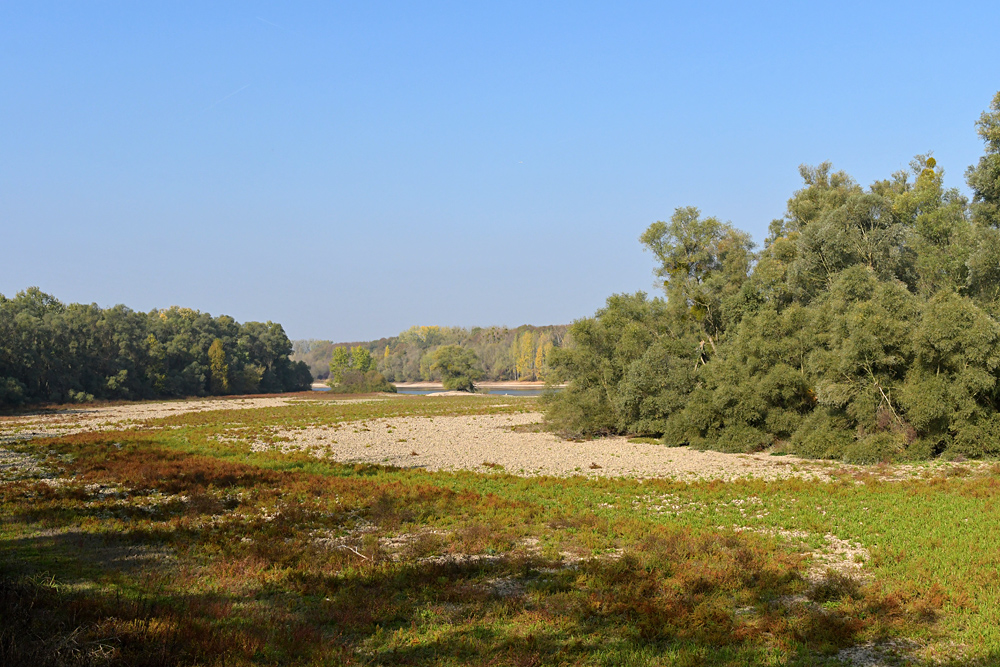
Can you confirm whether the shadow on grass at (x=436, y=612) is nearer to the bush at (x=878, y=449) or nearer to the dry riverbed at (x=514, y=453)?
the dry riverbed at (x=514, y=453)

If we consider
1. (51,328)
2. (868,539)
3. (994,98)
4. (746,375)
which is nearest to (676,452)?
(746,375)

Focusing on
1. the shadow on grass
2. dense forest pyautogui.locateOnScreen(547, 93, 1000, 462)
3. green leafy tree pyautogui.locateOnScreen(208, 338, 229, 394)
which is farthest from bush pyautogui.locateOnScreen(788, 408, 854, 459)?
green leafy tree pyautogui.locateOnScreen(208, 338, 229, 394)

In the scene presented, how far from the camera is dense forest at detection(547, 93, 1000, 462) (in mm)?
23984

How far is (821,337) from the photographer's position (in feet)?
91.7

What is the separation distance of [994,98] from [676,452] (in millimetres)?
21543

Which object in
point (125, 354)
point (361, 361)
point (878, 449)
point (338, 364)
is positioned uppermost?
point (125, 354)

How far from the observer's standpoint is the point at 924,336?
23.7 meters

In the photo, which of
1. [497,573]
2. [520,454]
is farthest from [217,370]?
[497,573]

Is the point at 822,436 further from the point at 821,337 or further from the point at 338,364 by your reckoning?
the point at 338,364

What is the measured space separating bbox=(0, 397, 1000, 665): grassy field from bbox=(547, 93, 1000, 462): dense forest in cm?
548

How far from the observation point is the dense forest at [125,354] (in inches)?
2854

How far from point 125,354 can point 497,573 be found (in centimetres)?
9516

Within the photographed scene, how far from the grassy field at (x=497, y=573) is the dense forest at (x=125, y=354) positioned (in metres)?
65.3

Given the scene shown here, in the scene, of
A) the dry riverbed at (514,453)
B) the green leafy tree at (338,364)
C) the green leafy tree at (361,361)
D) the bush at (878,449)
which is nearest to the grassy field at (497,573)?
the dry riverbed at (514,453)
